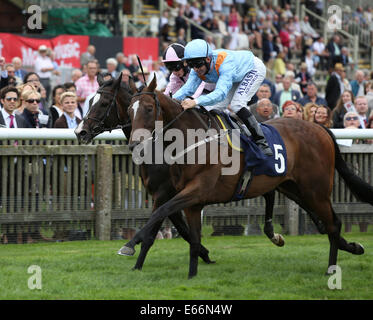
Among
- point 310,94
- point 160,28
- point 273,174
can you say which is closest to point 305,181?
point 273,174

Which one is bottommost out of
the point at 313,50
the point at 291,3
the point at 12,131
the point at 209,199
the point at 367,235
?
the point at 367,235

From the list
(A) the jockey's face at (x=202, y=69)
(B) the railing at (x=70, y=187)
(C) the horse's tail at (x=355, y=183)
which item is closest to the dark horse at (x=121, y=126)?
(A) the jockey's face at (x=202, y=69)

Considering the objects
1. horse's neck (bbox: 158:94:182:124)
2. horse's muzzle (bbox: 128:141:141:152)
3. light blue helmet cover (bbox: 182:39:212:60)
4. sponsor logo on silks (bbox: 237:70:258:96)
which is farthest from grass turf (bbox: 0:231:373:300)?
light blue helmet cover (bbox: 182:39:212:60)

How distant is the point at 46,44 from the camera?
17.1 metres

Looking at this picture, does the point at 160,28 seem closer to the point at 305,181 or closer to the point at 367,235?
the point at 367,235

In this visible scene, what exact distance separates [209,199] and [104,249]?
192 cm

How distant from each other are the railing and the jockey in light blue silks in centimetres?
206

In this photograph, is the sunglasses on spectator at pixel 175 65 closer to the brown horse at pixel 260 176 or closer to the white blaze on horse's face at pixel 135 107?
the brown horse at pixel 260 176

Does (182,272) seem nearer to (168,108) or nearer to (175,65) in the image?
(168,108)

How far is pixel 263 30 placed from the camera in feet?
75.4

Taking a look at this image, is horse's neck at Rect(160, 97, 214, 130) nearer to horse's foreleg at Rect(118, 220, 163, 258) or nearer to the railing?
horse's foreleg at Rect(118, 220, 163, 258)

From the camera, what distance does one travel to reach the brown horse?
663 centimetres

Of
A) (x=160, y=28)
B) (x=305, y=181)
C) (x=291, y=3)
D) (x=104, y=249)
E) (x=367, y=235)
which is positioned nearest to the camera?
(x=305, y=181)

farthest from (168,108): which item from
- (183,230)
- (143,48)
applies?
(143,48)
